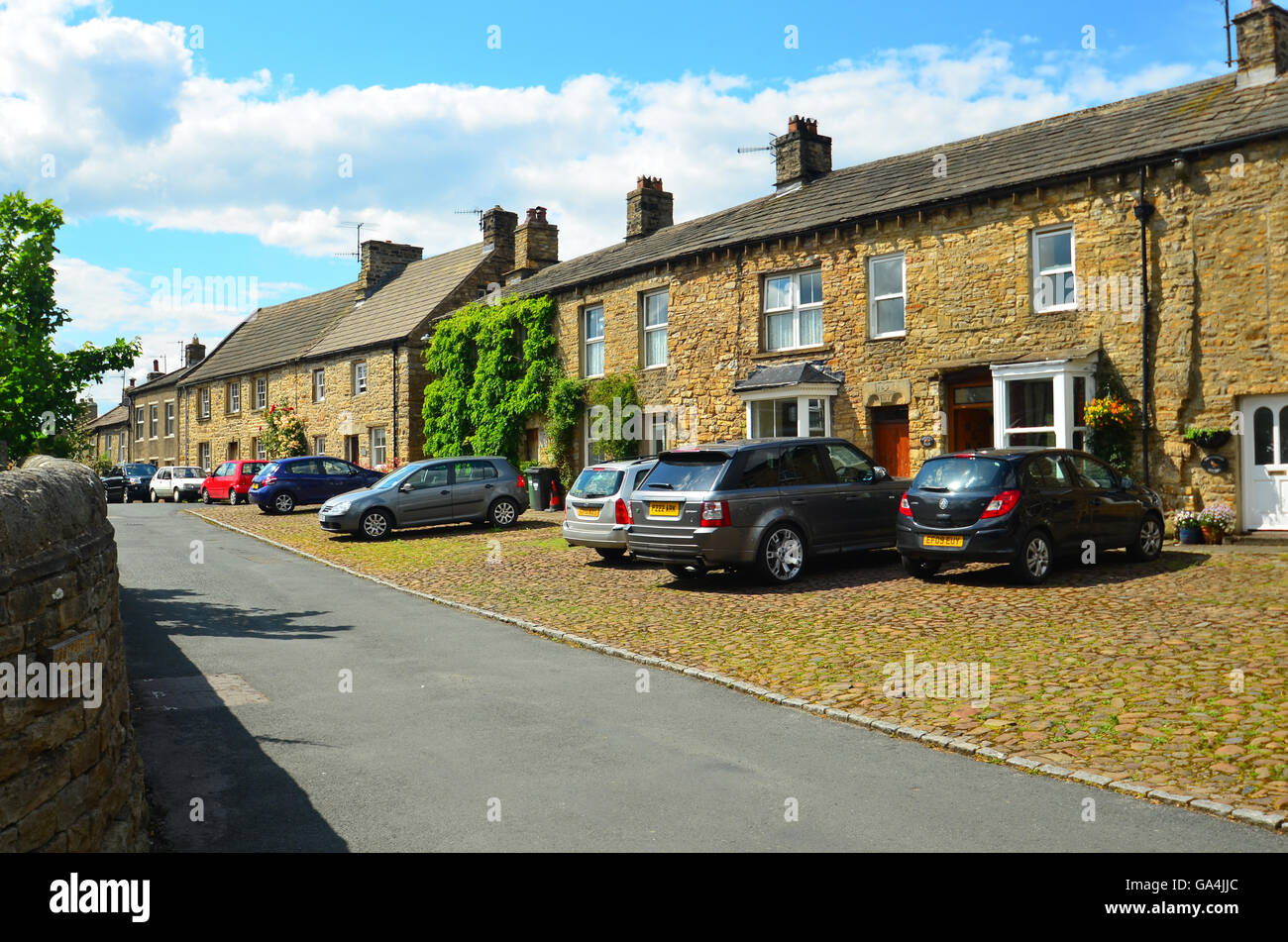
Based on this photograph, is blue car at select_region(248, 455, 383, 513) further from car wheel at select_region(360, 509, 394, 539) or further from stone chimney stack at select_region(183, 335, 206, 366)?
stone chimney stack at select_region(183, 335, 206, 366)

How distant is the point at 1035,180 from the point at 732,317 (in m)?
7.67

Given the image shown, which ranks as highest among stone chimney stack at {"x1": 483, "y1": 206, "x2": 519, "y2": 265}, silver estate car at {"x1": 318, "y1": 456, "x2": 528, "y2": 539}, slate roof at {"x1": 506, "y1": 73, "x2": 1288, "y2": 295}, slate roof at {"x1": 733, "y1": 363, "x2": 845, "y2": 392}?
stone chimney stack at {"x1": 483, "y1": 206, "x2": 519, "y2": 265}

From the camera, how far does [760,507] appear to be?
12703 millimetres

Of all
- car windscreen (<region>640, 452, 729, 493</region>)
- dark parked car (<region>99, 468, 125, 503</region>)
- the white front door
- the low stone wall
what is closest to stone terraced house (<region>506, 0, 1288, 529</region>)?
the white front door

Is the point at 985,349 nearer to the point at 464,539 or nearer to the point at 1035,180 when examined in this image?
the point at 1035,180

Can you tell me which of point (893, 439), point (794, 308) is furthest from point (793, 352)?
point (893, 439)

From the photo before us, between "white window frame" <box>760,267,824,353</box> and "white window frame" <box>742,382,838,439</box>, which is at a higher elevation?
"white window frame" <box>760,267,824,353</box>

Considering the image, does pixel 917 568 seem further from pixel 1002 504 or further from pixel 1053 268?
pixel 1053 268

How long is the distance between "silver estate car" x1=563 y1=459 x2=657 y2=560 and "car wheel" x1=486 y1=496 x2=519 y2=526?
19.1 feet

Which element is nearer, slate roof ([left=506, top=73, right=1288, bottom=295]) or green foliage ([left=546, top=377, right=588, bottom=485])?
slate roof ([left=506, top=73, right=1288, bottom=295])

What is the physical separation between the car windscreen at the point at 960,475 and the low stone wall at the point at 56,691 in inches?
380

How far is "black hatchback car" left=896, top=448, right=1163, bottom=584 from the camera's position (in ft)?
38.4

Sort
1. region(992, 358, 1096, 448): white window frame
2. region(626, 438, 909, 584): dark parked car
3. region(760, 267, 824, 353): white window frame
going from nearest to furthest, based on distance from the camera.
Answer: region(626, 438, 909, 584): dark parked car → region(992, 358, 1096, 448): white window frame → region(760, 267, 824, 353): white window frame

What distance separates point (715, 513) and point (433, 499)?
1023 cm
